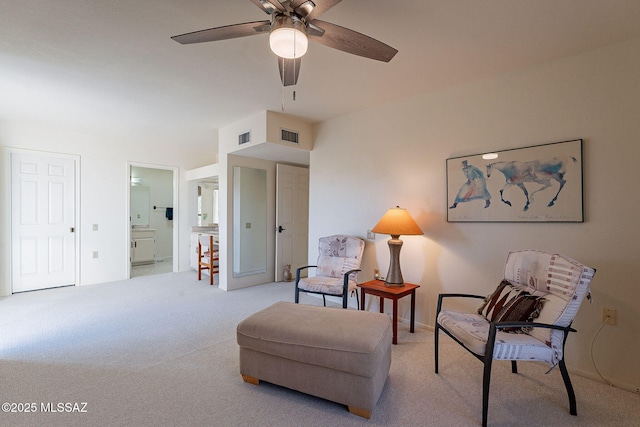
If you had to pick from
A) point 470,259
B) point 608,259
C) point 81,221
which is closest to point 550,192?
point 608,259

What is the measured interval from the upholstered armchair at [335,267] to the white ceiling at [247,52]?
1647mm

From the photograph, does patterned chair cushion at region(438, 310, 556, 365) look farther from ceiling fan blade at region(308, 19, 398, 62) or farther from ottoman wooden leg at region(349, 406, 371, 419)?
ceiling fan blade at region(308, 19, 398, 62)

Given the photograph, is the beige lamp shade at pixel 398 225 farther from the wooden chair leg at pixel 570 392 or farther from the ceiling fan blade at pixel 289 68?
the ceiling fan blade at pixel 289 68

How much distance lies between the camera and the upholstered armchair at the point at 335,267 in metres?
3.12

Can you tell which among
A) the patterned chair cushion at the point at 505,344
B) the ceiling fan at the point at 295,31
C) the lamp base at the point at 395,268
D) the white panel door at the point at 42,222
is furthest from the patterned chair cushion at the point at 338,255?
the white panel door at the point at 42,222

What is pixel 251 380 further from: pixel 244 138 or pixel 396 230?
pixel 244 138

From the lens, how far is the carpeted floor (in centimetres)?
169

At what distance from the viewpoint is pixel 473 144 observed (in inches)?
109

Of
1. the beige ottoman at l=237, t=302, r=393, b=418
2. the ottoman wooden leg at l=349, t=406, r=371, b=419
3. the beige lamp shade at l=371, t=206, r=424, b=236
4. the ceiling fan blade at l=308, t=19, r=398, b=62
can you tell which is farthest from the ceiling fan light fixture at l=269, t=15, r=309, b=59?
the ottoman wooden leg at l=349, t=406, r=371, b=419

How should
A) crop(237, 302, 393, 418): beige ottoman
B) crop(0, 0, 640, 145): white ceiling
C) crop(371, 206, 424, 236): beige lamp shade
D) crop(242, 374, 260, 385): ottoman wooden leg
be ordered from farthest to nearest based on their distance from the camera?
1. crop(371, 206, 424, 236): beige lamp shade
2. crop(242, 374, 260, 385): ottoman wooden leg
3. crop(0, 0, 640, 145): white ceiling
4. crop(237, 302, 393, 418): beige ottoman

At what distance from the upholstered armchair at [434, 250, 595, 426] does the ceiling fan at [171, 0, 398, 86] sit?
174 centimetres

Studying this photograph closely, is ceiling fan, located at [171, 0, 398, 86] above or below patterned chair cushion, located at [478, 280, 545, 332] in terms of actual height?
above

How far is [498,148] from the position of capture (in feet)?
8.62

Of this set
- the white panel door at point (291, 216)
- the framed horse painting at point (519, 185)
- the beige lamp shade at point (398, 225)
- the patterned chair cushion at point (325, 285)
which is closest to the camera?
the framed horse painting at point (519, 185)
